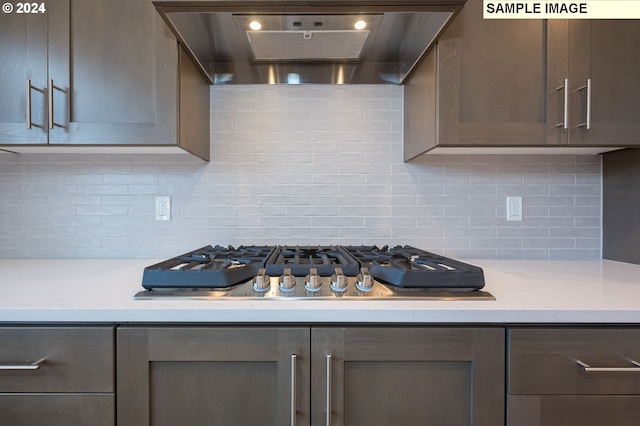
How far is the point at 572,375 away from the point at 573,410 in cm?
8

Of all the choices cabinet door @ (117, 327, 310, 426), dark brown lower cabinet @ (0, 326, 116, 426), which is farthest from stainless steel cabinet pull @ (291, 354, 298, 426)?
dark brown lower cabinet @ (0, 326, 116, 426)

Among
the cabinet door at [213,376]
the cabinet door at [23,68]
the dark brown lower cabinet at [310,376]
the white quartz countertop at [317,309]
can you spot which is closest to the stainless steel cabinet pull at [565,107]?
the white quartz countertop at [317,309]

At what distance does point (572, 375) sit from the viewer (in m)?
0.84

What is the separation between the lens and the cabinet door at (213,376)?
84 centimetres

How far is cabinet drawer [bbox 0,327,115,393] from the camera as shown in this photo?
32.9 inches

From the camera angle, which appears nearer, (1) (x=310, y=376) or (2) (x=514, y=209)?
(1) (x=310, y=376)

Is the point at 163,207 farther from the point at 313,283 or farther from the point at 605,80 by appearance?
the point at 605,80

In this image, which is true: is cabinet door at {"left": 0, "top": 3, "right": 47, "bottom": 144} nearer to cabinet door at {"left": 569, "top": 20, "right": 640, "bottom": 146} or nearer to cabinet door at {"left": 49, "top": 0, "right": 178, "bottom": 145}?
cabinet door at {"left": 49, "top": 0, "right": 178, "bottom": 145}

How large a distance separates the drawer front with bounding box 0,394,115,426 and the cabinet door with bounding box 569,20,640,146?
1605mm

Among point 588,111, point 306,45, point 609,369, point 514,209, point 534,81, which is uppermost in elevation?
point 306,45

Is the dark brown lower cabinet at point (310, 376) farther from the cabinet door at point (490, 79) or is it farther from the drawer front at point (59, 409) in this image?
the cabinet door at point (490, 79)

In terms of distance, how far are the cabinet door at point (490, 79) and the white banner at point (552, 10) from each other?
25mm

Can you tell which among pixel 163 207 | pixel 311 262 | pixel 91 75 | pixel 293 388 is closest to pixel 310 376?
pixel 293 388

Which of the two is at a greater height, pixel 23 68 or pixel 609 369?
pixel 23 68
